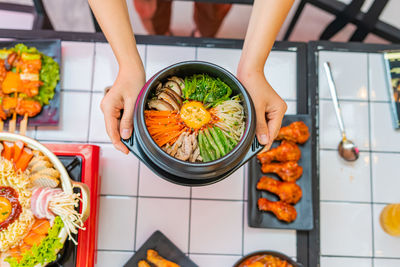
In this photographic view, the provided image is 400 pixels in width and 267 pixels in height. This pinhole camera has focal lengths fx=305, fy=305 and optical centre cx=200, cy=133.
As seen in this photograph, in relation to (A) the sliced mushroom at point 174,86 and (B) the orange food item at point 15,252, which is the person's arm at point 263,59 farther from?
(B) the orange food item at point 15,252

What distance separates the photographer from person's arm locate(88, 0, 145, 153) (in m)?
0.92

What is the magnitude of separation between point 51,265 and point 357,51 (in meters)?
1.72

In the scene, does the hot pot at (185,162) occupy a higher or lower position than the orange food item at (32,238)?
higher

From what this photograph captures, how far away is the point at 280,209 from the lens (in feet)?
4.49

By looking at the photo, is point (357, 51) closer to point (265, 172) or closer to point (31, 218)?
point (265, 172)

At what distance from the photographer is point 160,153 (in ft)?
2.53

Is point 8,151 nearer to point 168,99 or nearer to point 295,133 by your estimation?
point 168,99

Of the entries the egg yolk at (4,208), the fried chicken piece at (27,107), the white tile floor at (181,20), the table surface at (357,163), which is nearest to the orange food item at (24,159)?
the egg yolk at (4,208)

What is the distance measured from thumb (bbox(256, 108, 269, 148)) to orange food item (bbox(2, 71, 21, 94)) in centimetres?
112

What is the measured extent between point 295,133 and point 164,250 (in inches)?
31.8

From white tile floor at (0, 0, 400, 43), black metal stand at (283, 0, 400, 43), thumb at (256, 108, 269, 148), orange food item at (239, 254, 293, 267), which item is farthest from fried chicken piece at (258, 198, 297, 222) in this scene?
white tile floor at (0, 0, 400, 43)

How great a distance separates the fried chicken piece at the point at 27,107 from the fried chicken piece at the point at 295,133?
113cm

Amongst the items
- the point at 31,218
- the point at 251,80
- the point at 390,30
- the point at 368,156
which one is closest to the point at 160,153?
the point at 251,80

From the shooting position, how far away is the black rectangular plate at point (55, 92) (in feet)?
4.72
